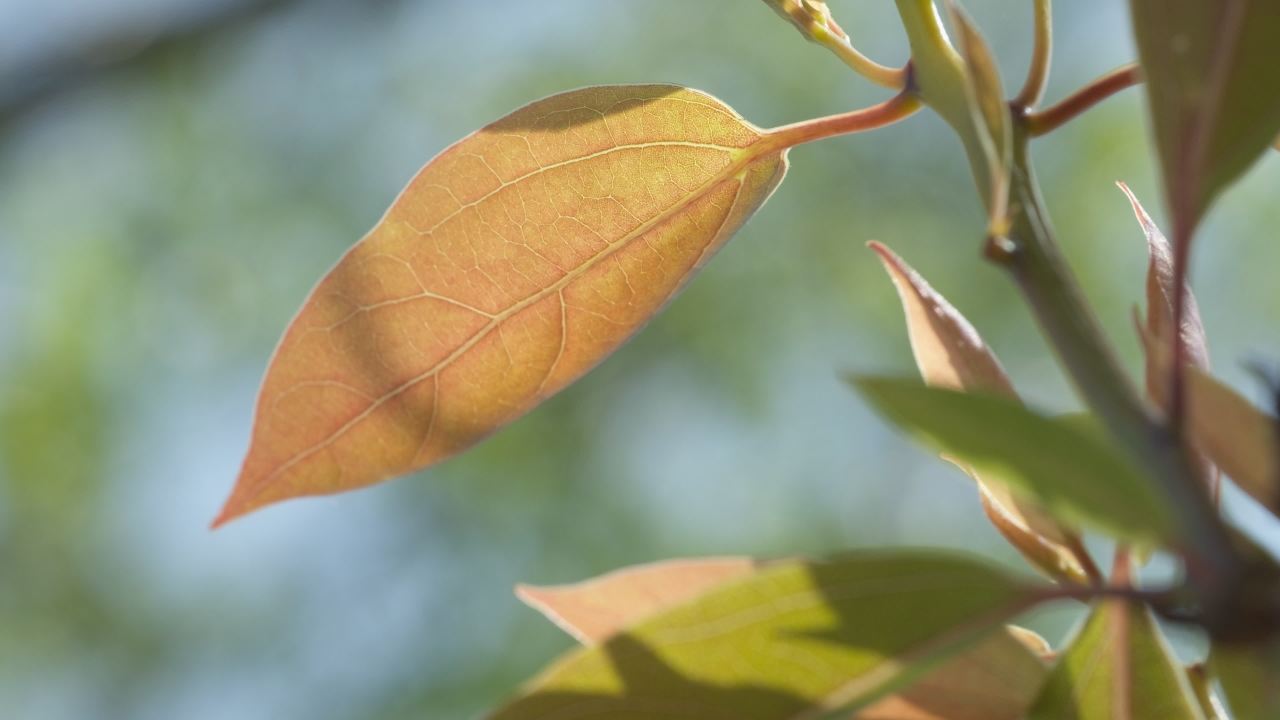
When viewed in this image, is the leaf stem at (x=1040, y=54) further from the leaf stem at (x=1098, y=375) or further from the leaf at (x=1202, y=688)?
the leaf at (x=1202, y=688)

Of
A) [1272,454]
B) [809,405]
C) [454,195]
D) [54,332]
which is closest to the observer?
[1272,454]

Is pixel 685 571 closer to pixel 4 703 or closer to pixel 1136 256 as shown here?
pixel 1136 256

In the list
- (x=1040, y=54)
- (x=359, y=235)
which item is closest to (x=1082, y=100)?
(x=1040, y=54)

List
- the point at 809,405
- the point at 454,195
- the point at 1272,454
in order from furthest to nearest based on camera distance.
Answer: the point at 809,405 < the point at 454,195 < the point at 1272,454

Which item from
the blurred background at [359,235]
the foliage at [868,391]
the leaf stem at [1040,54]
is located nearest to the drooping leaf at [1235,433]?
the foliage at [868,391]

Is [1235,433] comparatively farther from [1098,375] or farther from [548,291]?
[548,291]

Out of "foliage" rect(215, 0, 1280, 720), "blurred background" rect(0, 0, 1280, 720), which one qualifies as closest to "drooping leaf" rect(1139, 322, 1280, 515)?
"foliage" rect(215, 0, 1280, 720)

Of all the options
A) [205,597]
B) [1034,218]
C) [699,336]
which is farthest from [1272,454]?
[205,597]
